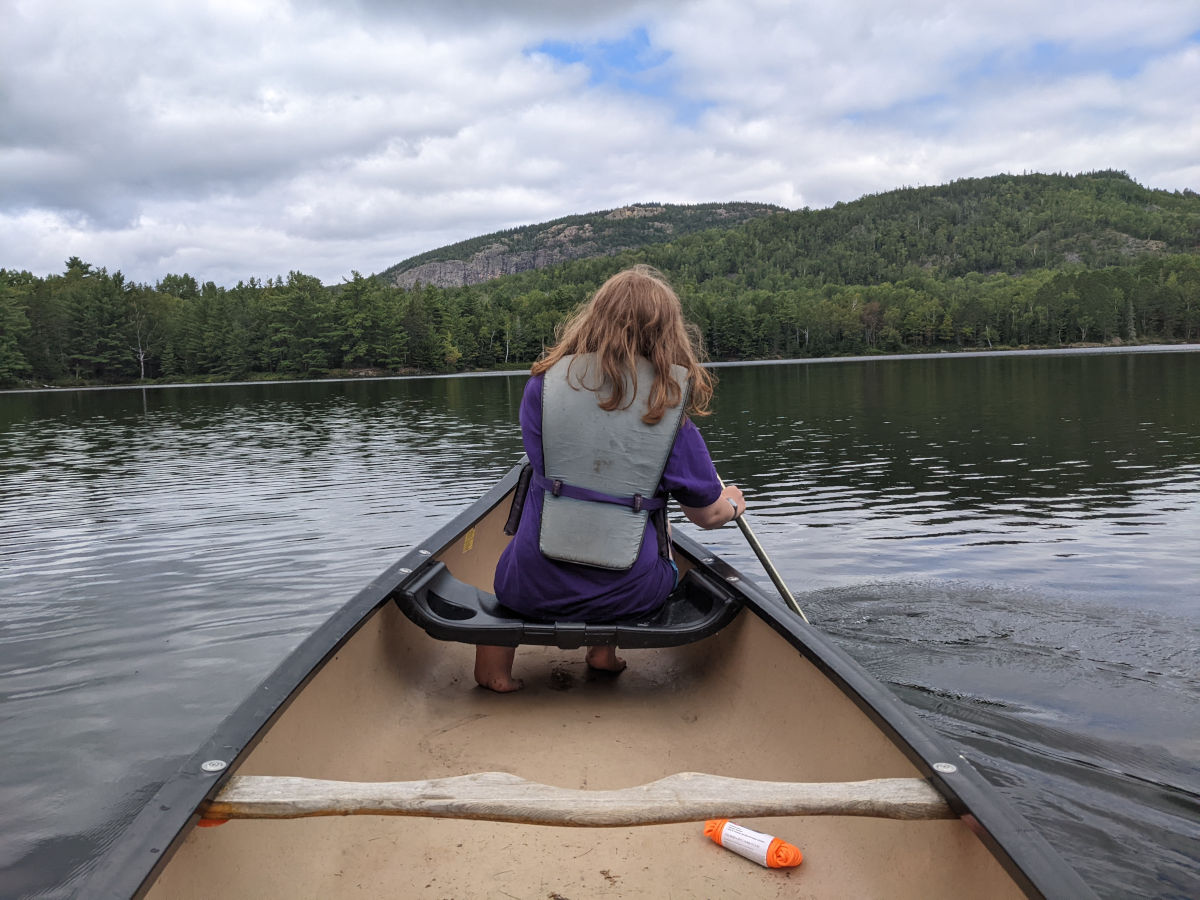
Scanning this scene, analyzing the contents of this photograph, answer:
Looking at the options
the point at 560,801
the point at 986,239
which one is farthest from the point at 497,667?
the point at 986,239

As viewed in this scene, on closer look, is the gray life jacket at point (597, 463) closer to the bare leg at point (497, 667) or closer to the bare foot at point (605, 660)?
the bare leg at point (497, 667)

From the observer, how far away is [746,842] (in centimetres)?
269

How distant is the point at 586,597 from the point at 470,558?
1.99 metres

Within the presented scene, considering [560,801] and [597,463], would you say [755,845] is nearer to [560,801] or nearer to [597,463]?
[560,801]

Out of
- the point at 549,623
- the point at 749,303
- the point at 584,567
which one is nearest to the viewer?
the point at 584,567

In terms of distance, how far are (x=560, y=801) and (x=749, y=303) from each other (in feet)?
431

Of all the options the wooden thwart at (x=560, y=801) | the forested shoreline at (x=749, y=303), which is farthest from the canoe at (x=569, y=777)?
the forested shoreline at (x=749, y=303)

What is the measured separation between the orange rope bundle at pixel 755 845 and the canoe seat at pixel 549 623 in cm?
101

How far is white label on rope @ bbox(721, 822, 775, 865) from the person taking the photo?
2.65m

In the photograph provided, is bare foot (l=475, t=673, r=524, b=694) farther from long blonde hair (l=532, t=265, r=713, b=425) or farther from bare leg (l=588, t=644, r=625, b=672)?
A: long blonde hair (l=532, t=265, r=713, b=425)

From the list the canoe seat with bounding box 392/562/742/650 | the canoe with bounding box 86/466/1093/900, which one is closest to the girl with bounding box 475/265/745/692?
the canoe seat with bounding box 392/562/742/650

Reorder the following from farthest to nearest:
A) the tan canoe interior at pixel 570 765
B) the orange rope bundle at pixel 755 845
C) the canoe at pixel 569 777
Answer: the orange rope bundle at pixel 755 845 → the tan canoe interior at pixel 570 765 → the canoe at pixel 569 777

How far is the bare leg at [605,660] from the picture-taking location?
4312mm

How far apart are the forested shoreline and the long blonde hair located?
88.0 m
